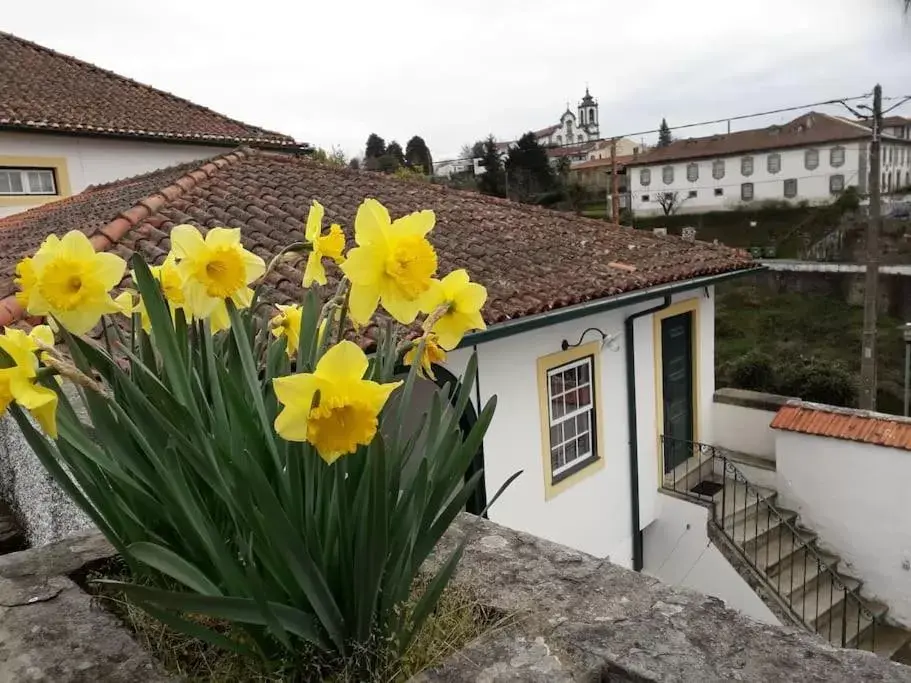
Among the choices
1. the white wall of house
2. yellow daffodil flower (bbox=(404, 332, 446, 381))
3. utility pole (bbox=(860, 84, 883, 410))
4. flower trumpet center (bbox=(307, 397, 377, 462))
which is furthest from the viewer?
the white wall of house

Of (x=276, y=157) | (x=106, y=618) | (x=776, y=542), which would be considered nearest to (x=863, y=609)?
(x=776, y=542)

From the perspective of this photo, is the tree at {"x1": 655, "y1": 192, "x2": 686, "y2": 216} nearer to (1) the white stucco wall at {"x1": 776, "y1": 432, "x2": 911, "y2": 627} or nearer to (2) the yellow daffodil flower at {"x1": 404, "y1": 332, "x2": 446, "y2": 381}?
(1) the white stucco wall at {"x1": 776, "y1": 432, "x2": 911, "y2": 627}

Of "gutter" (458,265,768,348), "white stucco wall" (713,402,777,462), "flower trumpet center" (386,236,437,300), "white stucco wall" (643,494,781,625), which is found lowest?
"white stucco wall" (643,494,781,625)

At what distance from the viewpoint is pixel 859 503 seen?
7.29 m

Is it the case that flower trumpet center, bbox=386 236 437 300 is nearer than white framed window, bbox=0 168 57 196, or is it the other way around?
flower trumpet center, bbox=386 236 437 300

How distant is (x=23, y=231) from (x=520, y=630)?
9.06 m

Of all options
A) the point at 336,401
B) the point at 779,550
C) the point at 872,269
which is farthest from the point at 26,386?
the point at 872,269

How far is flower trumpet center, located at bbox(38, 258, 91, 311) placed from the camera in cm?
117

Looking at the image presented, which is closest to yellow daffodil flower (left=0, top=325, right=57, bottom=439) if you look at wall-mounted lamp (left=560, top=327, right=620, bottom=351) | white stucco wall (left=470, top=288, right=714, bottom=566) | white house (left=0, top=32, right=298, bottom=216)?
white stucco wall (left=470, top=288, right=714, bottom=566)

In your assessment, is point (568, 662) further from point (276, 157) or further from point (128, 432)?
point (276, 157)

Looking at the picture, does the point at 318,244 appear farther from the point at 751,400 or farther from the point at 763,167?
the point at 763,167

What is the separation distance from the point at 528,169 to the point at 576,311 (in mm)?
36284

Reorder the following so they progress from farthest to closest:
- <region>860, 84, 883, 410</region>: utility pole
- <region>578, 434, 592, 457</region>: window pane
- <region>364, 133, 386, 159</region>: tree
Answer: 1. <region>364, 133, 386, 159</region>: tree
2. <region>860, 84, 883, 410</region>: utility pole
3. <region>578, 434, 592, 457</region>: window pane

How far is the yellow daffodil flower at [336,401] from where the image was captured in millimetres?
930
